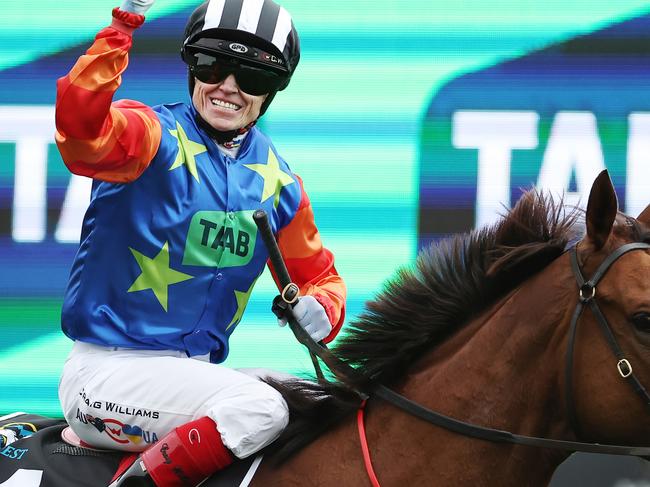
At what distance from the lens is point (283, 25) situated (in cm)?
240

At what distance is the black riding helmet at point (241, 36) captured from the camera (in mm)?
2309

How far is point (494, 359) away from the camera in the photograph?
200 cm

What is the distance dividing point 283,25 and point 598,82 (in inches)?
71.0

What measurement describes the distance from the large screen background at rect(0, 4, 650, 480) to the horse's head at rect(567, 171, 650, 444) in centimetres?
179

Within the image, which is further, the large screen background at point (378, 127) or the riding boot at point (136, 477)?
the large screen background at point (378, 127)

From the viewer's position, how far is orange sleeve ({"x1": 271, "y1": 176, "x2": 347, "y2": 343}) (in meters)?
2.53

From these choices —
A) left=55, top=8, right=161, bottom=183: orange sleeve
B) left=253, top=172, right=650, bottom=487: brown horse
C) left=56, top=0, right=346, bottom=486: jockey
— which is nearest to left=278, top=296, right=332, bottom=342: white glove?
left=56, top=0, right=346, bottom=486: jockey

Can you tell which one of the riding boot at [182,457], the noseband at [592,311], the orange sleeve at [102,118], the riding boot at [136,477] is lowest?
the riding boot at [136,477]

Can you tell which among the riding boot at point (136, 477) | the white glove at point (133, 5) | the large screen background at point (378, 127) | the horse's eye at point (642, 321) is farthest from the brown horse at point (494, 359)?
the large screen background at point (378, 127)

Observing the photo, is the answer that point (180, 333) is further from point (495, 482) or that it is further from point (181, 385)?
point (495, 482)

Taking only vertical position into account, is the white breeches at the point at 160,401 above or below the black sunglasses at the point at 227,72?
below

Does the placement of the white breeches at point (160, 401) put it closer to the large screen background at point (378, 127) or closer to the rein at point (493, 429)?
the rein at point (493, 429)

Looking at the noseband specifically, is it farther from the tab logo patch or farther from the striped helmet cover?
the striped helmet cover

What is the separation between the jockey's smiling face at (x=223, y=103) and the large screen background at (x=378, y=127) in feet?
4.81
